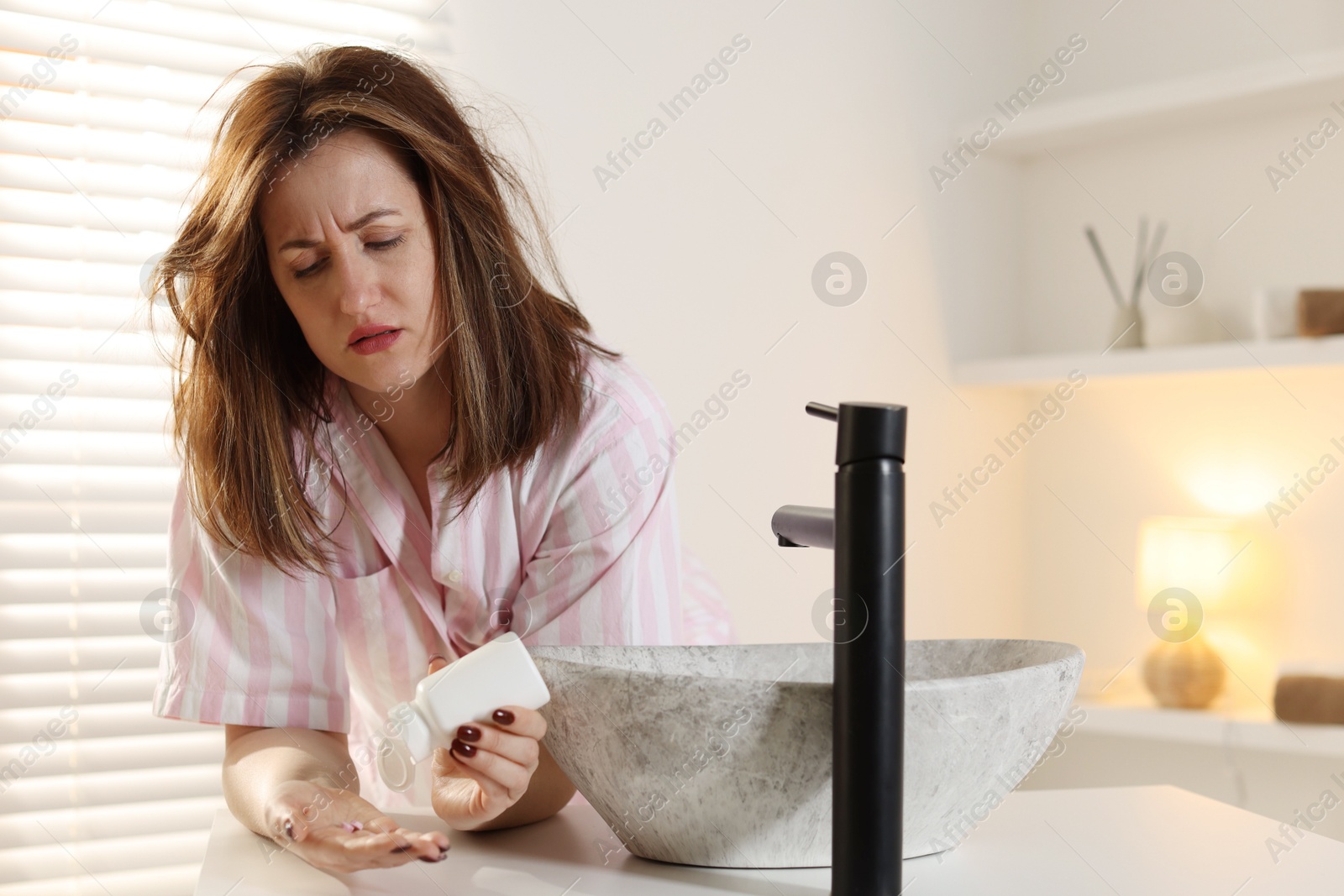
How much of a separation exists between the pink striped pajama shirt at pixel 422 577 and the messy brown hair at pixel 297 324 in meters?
0.02

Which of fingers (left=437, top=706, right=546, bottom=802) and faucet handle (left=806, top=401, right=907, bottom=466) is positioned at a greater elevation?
faucet handle (left=806, top=401, right=907, bottom=466)

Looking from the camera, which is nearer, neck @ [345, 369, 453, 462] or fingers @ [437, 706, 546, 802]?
fingers @ [437, 706, 546, 802]

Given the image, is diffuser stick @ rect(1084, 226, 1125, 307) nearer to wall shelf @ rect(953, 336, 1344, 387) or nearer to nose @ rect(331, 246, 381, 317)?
wall shelf @ rect(953, 336, 1344, 387)

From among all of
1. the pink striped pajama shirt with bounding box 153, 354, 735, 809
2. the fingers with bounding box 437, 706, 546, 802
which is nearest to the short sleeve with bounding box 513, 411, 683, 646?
the pink striped pajama shirt with bounding box 153, 354, 735, 809

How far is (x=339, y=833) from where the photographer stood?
0.51 metres

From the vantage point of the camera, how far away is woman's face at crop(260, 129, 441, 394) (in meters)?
0.78

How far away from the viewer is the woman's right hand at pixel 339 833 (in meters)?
0.46

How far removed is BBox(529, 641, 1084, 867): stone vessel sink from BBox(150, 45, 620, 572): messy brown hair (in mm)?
340

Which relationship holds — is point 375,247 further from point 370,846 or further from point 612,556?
point 370,846

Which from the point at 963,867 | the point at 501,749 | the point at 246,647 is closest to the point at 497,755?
the point at 501,749

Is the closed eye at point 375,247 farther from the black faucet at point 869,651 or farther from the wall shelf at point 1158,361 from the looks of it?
the wall shelf at point 1158,361

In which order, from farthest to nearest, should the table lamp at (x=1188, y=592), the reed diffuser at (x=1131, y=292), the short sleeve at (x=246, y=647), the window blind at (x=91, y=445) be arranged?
the reed diffuser at (x=1131, y=292) < the table lamp at (x=1188, y=592) < the window blind at (x=91, y=445) < the short sleeve at (x=246, y=647)

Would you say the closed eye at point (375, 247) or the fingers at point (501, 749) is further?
the closed eye at point (375, 247)

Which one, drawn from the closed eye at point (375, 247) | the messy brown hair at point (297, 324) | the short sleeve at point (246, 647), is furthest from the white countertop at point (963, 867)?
the closed eye at point (375, 247)
